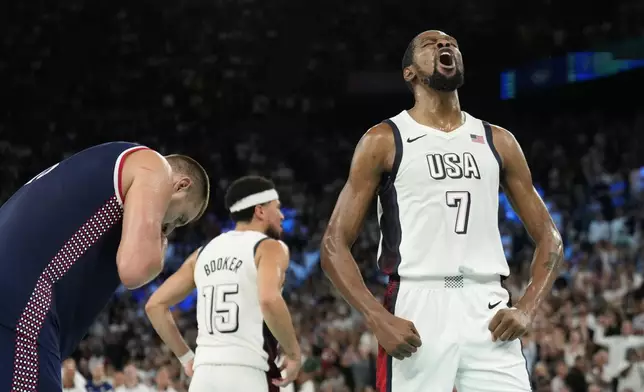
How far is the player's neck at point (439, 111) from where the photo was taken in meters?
4.89

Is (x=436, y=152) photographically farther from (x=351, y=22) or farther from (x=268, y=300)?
(x=351, y=22)

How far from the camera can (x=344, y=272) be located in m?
4.76

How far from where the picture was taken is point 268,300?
6031 mm

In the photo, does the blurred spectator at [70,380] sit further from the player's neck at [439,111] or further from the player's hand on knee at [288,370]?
the player's neck at [439,111]

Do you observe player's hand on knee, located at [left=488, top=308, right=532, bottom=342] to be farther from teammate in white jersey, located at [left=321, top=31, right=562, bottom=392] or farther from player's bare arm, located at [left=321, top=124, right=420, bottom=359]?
player's bare arm, located at [left=321, top=124, right=420, bottom=359]

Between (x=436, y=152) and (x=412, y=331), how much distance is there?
862 millimetres

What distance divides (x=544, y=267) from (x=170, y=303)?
2.90 meters

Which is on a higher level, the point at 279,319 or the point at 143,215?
→ the point at 143,215

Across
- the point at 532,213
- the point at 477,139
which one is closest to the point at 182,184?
the point at 477,139

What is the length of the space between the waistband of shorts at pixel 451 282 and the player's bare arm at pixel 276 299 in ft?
5.04

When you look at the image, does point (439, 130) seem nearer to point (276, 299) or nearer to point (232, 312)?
point (276, 299)

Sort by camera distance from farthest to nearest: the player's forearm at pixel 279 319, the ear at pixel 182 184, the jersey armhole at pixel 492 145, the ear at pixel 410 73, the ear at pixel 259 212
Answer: the ear at pixel 259 212, the player's forearm at pixel 279 319, the ear at pixel 410 73, the jersey armhole at pixel 492 145, the ear at pixel 182 184

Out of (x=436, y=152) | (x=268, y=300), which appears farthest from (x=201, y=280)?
(x=436, y=152)

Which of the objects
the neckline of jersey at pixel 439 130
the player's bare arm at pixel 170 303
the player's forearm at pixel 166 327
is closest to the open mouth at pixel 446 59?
the neckline of jersey at pixel 439 130
